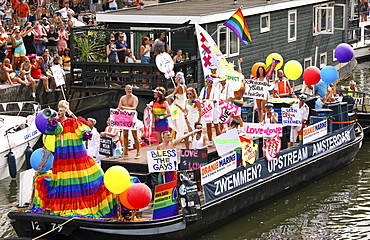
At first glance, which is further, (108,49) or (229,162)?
(108,49)

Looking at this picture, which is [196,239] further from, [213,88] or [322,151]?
[322,151]

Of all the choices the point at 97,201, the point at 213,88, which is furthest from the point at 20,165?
the point at 97,201

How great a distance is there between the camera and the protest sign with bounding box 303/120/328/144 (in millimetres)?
19812

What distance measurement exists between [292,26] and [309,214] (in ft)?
42.1

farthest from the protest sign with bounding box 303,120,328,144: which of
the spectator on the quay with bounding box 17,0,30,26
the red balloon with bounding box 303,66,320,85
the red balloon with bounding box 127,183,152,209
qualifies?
the spectator on the quay with bounding box 17,0,30,26

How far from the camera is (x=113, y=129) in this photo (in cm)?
1859

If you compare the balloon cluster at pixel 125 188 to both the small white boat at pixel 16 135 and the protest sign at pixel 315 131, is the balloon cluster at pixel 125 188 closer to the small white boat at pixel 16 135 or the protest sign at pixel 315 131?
the protest sign at pixel 315 131

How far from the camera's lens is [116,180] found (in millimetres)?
14438

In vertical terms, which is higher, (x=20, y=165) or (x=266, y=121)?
(x=266, y=121)

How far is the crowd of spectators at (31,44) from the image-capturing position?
25188 millimetres

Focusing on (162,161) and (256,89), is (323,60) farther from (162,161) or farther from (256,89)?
(162,161)

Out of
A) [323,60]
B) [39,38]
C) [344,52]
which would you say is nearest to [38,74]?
[39,38]

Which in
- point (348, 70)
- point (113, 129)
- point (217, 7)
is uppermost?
point (217, 7)

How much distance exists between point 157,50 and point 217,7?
473 cm
